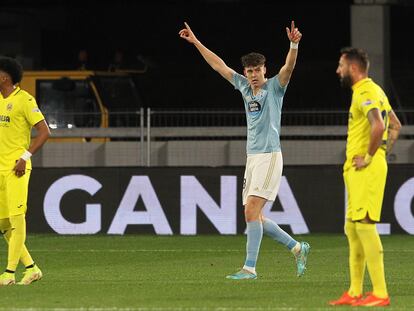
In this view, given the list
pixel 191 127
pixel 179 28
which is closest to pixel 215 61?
pixel 191 127

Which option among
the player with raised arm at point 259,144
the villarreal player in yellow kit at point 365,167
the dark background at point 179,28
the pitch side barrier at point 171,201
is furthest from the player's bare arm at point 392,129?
the dark background at point 179,28

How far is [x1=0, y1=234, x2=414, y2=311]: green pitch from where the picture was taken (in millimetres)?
10633

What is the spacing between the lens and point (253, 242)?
12773mm

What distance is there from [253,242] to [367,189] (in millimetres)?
2824

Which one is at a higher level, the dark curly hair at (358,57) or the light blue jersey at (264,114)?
the dark curly hair at (358,57)

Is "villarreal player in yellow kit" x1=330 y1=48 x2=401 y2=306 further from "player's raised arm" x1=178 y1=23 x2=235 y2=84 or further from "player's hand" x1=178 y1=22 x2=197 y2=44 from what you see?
"player's hand" x1=178 y1=22 x2=197 y2=44

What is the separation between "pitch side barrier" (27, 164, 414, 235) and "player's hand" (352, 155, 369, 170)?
915 centimetres

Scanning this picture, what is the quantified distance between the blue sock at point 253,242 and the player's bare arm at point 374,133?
2.85 meters

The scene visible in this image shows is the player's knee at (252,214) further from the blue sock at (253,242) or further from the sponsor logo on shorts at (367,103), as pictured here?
the sponsor logo on shorts at (367,103)

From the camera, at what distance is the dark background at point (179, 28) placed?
39.7 meters

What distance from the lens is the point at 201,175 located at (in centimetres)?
1945

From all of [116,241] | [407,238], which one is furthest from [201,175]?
[407,238]

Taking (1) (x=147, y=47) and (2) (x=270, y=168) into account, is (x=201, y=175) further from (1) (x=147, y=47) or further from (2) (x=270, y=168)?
(1) (x=147, y=47)

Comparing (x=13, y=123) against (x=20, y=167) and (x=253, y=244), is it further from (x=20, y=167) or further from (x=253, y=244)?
(x=253, y=244)
